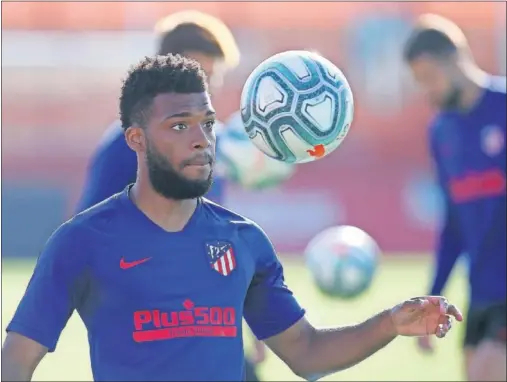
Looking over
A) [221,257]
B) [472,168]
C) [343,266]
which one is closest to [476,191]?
[472,168]

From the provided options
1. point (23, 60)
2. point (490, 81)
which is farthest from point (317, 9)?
point (490, 81)

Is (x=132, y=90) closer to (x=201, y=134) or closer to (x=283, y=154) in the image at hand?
(x=201, y=134)

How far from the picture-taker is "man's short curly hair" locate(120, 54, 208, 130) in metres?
4.32

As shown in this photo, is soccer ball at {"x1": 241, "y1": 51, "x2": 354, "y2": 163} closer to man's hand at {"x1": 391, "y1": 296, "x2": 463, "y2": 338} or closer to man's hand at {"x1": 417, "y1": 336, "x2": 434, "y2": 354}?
man's hand at {"x1": 391, "y1": 296, "x2": 463, "y2": 338}

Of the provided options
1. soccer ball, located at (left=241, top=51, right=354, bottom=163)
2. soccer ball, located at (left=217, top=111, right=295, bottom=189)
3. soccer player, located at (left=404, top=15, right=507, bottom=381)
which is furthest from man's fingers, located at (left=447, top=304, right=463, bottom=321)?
soccer ball, located at (left=217, top=111, right=295, bottom=189)

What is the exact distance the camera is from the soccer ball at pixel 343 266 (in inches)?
346

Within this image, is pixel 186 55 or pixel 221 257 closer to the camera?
pixel 221 257

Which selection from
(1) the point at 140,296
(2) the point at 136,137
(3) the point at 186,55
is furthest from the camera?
(3) the point at 186,55

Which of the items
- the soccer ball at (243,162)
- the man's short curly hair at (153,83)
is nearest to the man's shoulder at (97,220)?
the man's short curly hair at (153,83)

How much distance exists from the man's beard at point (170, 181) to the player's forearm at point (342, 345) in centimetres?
77

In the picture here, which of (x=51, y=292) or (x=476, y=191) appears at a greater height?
(x=476, y=191)

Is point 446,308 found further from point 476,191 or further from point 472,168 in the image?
point 472,168

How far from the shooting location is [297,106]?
480 centimetres

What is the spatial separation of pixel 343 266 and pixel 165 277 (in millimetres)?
4704
